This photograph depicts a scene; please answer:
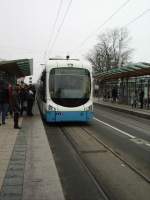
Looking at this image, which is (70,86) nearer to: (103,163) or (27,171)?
(103,163)

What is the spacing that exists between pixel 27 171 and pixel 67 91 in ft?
35.8

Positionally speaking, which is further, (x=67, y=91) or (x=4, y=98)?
(x=67, y=91)

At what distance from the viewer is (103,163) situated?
33.3ft

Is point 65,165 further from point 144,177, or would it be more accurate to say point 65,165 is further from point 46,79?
point 46,79

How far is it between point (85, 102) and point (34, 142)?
6.71m

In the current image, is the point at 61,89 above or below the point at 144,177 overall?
above

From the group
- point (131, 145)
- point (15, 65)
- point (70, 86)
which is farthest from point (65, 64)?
point (131, 145)

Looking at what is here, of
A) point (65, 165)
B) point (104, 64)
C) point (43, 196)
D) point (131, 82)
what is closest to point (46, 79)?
point (65, 165)

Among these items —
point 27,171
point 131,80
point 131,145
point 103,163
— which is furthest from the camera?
point 131,80

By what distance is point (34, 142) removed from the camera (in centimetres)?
1321

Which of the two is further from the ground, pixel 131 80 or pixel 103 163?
pixel 131 80

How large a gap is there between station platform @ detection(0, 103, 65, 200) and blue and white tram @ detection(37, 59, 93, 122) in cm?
537

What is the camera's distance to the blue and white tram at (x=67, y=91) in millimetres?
19348

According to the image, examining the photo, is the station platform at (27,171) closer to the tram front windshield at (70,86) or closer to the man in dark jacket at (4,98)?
the man in dark jacket at (4,98)
